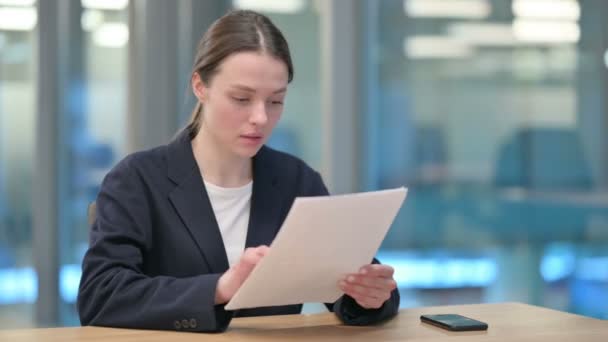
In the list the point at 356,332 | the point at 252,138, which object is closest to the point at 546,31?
the point at 252,138

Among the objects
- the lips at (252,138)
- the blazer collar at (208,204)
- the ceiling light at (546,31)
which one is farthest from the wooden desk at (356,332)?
the ceiling light at (546,31)

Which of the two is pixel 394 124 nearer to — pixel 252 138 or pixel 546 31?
pixel 546 31

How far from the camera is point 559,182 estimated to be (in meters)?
4.73

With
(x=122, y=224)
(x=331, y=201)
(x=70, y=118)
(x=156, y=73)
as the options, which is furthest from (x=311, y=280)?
(x=70, y=118)

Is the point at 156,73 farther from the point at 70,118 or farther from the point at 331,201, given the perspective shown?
the point at 331,201

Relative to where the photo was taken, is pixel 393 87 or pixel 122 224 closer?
pixel 122 224

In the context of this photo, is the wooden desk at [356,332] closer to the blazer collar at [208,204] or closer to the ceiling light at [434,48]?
the blazer collar at [208,204]

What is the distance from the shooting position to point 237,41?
2.05m

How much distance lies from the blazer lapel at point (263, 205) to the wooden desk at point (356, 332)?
0.88 ft

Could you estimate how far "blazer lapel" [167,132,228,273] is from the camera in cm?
205

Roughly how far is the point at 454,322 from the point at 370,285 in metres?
0.21

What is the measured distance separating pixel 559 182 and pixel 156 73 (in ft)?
7.64

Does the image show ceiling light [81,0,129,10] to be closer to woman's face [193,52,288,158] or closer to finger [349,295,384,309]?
woman's face [193,52,288,158]

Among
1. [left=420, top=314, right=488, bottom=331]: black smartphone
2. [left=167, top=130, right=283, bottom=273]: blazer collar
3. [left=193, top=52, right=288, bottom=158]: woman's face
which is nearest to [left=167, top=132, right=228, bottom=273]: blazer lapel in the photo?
[left=167, top=130, right=283, bottom=273]: blazer collar
